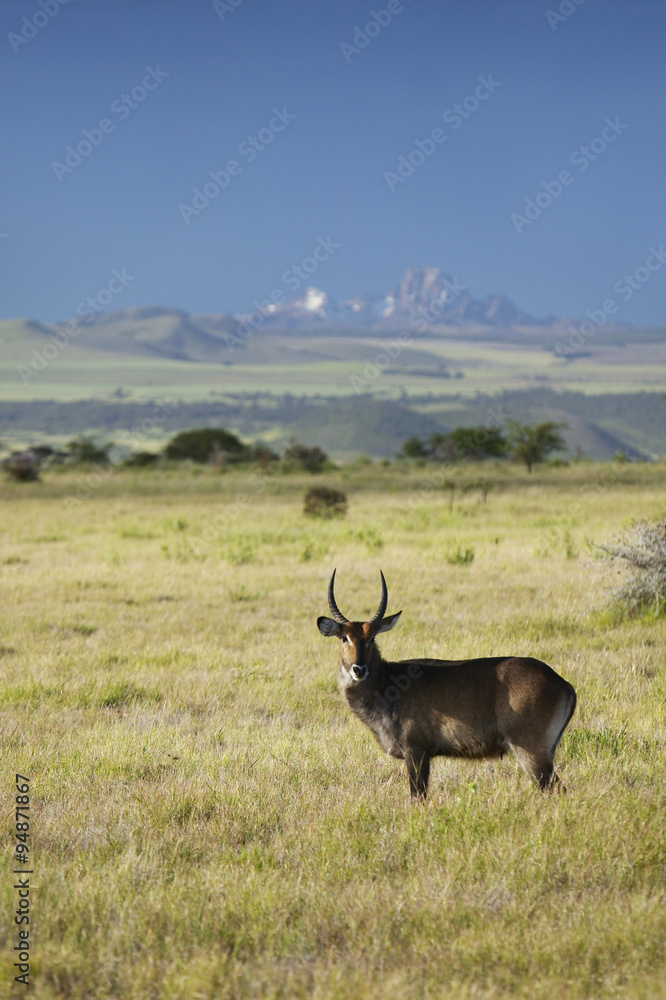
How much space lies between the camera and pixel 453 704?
4953 millimetres

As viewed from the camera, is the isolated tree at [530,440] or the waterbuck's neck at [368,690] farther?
the isolated tree at [530,440]

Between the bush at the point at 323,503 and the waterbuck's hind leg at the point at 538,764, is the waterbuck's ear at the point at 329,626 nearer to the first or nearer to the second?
the waterbuck's hind leg at the point at 538,764

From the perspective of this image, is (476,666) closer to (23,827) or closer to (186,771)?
(186,771)

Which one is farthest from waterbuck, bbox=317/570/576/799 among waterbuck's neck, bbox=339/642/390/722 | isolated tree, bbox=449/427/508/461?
isolated tree, bbox=449/427/508/461

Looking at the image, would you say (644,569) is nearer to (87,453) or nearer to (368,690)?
(368,690)

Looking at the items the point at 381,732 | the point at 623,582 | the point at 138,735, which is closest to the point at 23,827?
the point at 138,735

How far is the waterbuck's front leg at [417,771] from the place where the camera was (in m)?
5.05

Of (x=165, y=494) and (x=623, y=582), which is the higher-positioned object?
(x=165, y=494)

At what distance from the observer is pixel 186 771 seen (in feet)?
18.8

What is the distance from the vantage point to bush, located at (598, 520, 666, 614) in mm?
10641

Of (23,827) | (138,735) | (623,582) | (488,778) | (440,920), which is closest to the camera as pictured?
(440,920)

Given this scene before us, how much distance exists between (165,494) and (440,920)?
107 ft

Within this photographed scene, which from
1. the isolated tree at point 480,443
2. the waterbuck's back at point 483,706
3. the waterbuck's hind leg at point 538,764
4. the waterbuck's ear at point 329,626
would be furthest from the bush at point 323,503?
the isolated tree at point 480,443

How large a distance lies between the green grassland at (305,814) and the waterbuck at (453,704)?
11.7 inches
